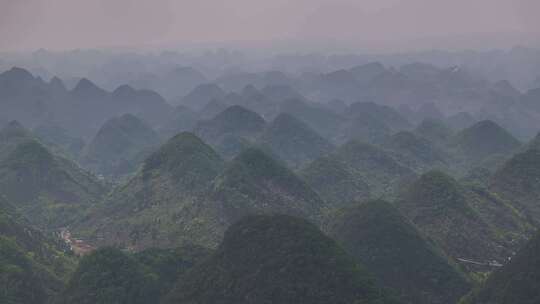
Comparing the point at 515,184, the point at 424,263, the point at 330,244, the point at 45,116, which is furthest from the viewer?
the point at 45,116

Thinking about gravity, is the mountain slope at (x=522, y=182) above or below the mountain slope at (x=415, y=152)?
above

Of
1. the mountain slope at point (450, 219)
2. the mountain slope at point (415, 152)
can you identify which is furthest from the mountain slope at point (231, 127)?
the mountain slope at point (450, 219)

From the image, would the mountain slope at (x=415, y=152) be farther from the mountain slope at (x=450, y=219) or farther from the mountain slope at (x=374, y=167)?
the mountain slope at (x=450, y=219)

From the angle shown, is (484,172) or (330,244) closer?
(330,244)

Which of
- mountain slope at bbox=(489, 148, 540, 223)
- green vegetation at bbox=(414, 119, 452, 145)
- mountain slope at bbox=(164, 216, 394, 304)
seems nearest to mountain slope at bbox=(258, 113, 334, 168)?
green vegetation at bbox=(414, 119, 452, 145)

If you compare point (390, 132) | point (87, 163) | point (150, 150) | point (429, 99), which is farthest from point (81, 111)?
point (429, 99)

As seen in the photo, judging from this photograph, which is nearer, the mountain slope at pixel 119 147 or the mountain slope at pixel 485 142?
the mountain slope at pixel 485 142

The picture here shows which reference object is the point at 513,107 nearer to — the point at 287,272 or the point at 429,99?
the point at 429,99
